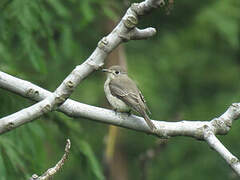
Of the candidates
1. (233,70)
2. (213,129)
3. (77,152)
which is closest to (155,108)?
(233,70)

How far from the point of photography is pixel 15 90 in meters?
3.69

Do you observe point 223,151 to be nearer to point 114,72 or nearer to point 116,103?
point 116,103

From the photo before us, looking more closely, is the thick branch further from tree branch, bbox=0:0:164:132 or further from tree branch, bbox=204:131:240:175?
tree branch, bbox=0:0:164:132

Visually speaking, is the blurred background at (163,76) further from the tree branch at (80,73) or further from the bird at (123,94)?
the tree branch at (80,73)

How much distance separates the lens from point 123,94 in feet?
19.3

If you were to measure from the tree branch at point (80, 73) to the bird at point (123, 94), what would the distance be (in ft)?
5.77

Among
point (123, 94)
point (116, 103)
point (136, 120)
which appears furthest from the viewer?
point (123, 94)

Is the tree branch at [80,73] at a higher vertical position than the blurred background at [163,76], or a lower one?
higher

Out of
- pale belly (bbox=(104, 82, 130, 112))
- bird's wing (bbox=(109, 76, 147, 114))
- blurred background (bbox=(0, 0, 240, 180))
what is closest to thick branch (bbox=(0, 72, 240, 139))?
pale belly (bbox=(104, 82, 130, 112))

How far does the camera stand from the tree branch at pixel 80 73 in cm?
343

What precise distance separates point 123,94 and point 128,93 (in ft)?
0.30

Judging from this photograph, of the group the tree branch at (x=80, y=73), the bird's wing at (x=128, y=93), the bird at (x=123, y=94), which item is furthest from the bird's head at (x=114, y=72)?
the tree branch at (x=80, y=73)

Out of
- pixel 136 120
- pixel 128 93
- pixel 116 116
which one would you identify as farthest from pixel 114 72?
pixel 116 116

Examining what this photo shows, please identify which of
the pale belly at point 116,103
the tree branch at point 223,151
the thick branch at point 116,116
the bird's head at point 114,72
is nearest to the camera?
the tree branch at point 223,151
